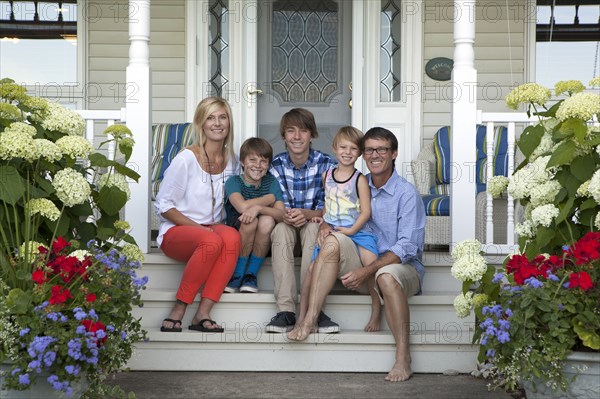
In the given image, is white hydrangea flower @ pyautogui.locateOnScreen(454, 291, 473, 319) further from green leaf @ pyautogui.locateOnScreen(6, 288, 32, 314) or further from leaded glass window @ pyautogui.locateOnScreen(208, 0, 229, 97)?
leaded glass window @ pyautogui.locateOnScreen(208, 0, 229, 97)

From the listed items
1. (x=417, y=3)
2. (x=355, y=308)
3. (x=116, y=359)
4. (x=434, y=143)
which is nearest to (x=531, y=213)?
(x=355, y=308)

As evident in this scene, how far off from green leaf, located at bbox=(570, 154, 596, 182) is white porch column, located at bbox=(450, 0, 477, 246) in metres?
1.37

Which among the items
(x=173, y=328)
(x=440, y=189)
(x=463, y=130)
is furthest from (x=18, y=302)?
(x=440, y=189)

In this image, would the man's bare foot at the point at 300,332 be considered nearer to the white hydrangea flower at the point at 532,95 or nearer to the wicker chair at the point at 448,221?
the wicker chair at the point at 448,221

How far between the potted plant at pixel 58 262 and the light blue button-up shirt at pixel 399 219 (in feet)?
4.29

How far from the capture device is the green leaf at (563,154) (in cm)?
358

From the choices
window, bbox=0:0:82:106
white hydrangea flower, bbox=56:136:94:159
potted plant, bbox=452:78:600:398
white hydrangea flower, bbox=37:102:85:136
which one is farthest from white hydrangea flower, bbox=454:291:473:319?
window, bbox=0:0:82:106

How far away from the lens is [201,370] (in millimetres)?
4570

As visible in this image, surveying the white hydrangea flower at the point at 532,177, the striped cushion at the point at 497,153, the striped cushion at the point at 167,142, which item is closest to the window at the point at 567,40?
the striped cushion at the point at 497,153

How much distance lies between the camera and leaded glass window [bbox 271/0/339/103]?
7332 mm

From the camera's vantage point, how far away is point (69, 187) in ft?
12.4

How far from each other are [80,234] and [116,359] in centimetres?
76

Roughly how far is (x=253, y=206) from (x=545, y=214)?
5.46 ft

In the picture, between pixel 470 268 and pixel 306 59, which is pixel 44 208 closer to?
pixel 470 268
